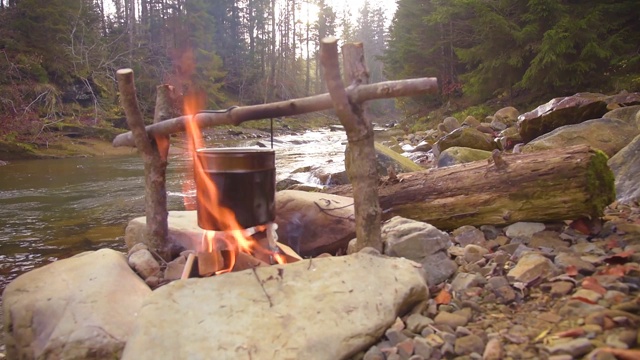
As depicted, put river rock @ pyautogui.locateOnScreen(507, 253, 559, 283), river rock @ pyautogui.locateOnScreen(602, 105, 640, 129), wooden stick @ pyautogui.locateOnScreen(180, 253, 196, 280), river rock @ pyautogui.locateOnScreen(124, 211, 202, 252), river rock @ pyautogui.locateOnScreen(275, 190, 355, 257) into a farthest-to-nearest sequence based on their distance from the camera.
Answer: river rock @ pyautogui.locateOnScreen(602, 105, 640, 129) < river rock @ pyautogui.locateOnScreen(275, 190, 355, 257) < river rock @ pyautogui.locateOnScreen(124, 211, 202, 252) < wooden stick @ pyautogui.locateOnScreen(180, 253, 196, 280) < river rock @ pyautogui.locateOnScreen(507, 253, 559, 283)

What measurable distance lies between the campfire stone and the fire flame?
0.54 meters

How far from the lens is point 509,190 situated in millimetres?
3873

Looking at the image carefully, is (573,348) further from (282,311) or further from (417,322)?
(282,311)

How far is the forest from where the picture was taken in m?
11.6

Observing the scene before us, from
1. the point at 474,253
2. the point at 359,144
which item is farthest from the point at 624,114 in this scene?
the point at 359,144

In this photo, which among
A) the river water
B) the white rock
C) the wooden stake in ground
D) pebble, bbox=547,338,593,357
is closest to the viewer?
pebble, bbox=547,338,593,357

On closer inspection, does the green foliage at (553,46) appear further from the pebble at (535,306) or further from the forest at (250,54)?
the pebble at (535,306)

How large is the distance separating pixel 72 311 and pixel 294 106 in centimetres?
212

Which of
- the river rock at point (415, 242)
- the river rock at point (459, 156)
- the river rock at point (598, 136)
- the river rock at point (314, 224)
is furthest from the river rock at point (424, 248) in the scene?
the river rock at point (459, 156)

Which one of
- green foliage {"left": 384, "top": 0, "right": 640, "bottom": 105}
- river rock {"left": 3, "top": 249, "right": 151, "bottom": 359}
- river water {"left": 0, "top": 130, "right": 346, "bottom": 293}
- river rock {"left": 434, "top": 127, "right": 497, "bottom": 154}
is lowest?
river water {"left": 0, "top": 130, "right": 346, "bottom": 293}

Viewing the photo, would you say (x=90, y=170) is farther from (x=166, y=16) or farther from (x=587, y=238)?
(x=166, y=16)

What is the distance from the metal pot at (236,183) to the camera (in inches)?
127

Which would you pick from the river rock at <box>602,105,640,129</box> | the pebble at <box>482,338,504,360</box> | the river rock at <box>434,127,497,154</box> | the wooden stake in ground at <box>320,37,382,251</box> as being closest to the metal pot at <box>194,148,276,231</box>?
the wooden stake in ground at <box>320,37,382,251</box>

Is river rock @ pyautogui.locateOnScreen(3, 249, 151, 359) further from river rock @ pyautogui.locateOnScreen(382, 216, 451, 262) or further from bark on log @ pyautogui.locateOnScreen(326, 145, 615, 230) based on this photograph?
bark on log @ pyautogui.locateOnScreen(326, 145, 615, 230)
